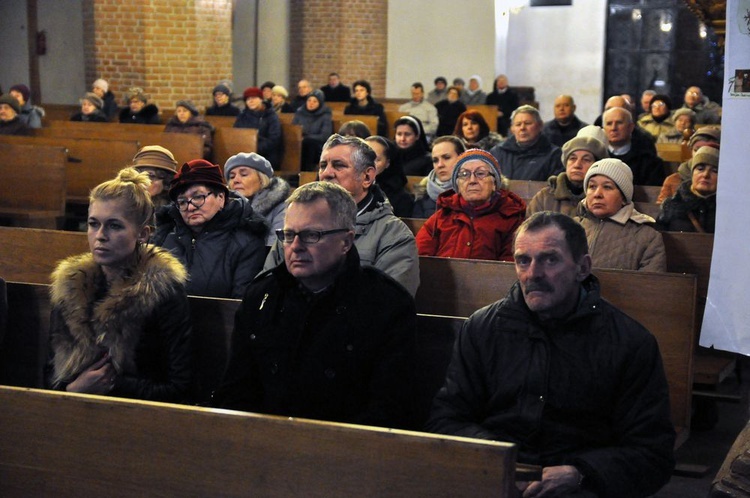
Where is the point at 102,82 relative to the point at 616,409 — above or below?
above

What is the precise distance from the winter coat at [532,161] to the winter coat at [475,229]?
Result: 7.55 feet

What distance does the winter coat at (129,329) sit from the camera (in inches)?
129

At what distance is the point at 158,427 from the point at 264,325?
806mm

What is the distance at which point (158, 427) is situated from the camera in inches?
89.4

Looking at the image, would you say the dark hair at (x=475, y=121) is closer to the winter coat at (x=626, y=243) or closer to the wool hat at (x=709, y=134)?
the wool hat at (x=709, y=134)

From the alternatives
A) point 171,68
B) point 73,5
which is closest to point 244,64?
point 73,5

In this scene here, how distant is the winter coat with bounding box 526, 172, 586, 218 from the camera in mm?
5418

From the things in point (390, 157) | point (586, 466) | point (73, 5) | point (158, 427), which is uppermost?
point (73, 5)

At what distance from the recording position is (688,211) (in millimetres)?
5406

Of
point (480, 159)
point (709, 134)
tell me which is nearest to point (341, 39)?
point (709, 134)

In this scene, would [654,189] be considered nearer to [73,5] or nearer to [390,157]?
[390,157]

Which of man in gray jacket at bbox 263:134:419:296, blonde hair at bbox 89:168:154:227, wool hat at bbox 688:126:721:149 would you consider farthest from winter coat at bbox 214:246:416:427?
wool hat at bbox 688:126:721:149

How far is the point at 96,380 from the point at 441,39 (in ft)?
51.8

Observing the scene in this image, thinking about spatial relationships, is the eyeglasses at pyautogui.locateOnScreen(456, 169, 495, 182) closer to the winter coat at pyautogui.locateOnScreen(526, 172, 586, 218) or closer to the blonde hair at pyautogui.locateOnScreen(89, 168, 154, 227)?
the winter coat at pyautogui.locateOnScreen(526, 172, 586, 218)
